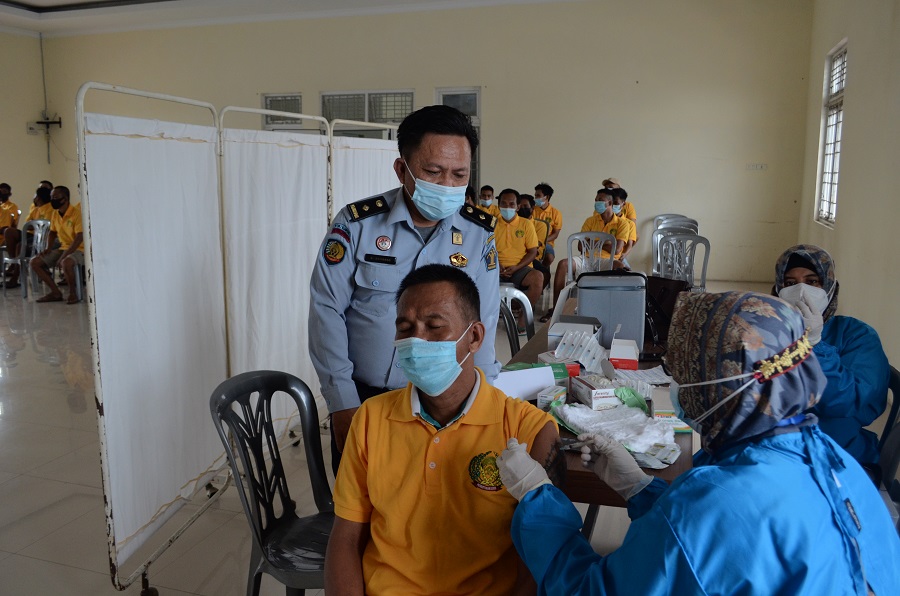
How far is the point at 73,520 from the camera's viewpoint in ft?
9.21

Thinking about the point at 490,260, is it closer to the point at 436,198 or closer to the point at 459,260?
the point at 459,260

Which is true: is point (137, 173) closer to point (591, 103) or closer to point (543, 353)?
point (543, 353)

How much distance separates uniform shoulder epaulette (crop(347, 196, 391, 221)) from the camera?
1.92 meters

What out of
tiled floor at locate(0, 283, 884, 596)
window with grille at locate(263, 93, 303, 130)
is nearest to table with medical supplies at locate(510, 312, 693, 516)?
tiled floor at locate(0, 283, 884, 596)

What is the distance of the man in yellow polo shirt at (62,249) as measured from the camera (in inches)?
300

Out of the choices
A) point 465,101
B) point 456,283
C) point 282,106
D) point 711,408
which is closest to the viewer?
point 711,408

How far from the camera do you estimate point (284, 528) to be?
6.21ft

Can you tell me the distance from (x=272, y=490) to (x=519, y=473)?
1.03m

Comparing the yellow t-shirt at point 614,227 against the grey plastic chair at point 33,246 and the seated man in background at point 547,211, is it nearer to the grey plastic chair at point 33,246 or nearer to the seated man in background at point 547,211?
the seated man in background at point 547,211

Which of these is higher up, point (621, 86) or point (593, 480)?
point (621, 86)

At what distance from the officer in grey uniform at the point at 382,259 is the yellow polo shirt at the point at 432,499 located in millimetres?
462

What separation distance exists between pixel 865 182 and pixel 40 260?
833 cm

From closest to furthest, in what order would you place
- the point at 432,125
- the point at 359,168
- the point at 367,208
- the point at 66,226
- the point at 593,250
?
the point at 432,125 < the point at 367,208 < the point at 359,168 < the point at 593,250 < the point at 66,226

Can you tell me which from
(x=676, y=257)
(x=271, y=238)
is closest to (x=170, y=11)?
(x=676, y=257)
